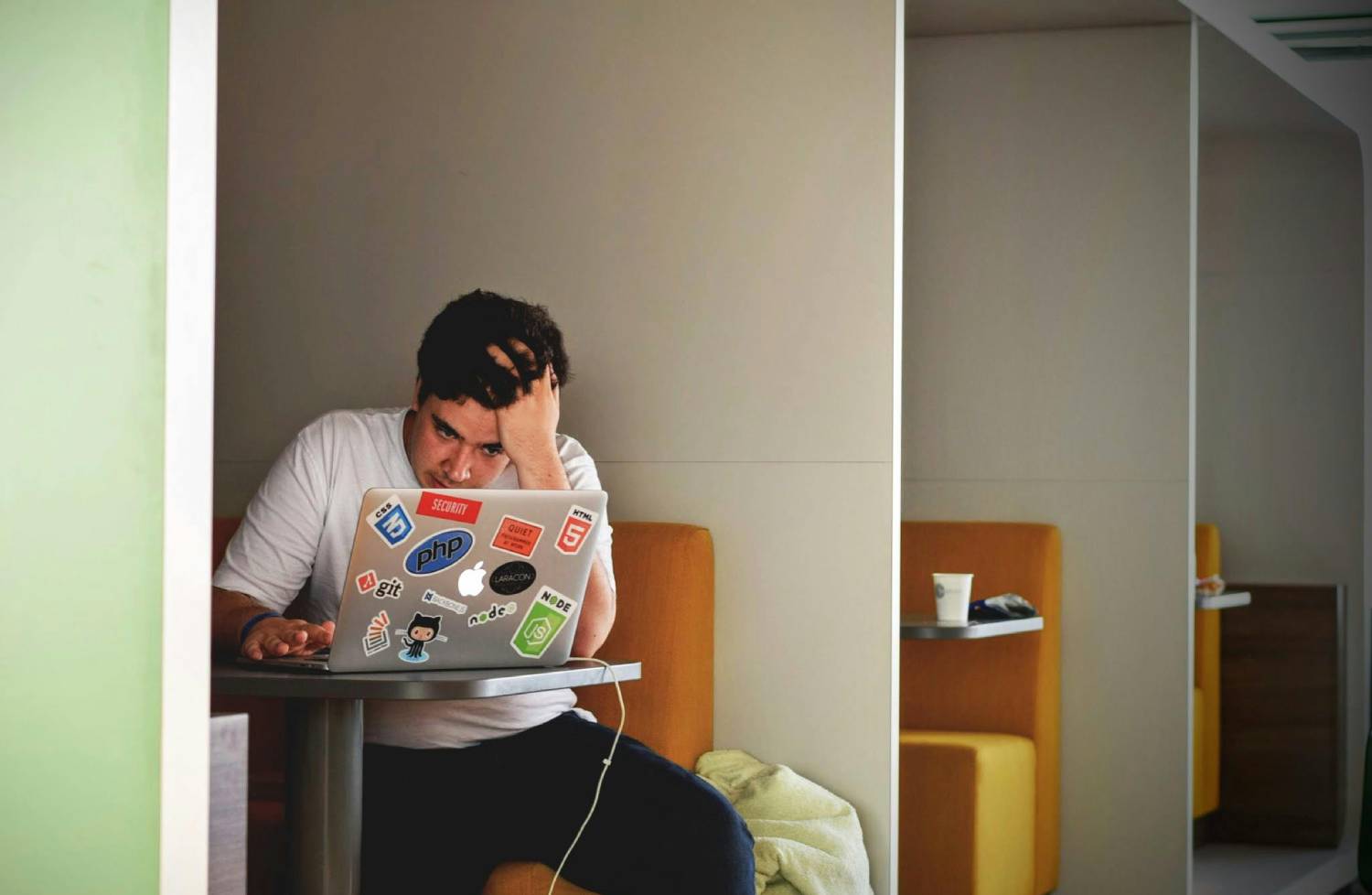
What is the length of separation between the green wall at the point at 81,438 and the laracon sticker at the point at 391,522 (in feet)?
2.51

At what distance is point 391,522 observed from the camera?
1962mm

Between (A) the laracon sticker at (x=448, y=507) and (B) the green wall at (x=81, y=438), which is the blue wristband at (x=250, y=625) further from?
(B) the green wall at (x=81, y=438)

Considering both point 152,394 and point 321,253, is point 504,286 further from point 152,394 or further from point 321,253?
point 152,394

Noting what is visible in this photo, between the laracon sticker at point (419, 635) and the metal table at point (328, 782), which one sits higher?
the laracon sticker at point (419, 635)

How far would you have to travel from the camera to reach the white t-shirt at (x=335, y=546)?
249 cm

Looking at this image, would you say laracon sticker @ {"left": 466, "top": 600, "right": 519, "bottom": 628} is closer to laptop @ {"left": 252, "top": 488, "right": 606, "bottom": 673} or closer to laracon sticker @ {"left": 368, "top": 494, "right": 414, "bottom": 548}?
laptop @ {"left": 252, "top": 488, "right": 606, "bottom": 673}

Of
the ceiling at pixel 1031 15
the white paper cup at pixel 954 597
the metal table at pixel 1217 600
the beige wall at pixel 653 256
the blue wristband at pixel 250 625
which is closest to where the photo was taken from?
the blue wristband at pixel 250 625

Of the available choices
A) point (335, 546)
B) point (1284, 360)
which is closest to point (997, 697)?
point (335, 546)

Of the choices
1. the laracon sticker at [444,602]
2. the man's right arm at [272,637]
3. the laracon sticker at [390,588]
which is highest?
the laracon sticker at [390,588]

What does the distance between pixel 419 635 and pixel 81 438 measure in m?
0.87

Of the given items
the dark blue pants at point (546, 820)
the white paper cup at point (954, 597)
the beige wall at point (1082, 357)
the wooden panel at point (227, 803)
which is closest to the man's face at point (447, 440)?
the dark blue pants at point (546, 820)

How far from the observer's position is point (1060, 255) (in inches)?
168

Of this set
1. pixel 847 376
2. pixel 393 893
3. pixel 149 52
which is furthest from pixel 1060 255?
pixel 149 52

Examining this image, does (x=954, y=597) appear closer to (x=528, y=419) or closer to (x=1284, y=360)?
(x=528, y=419)
